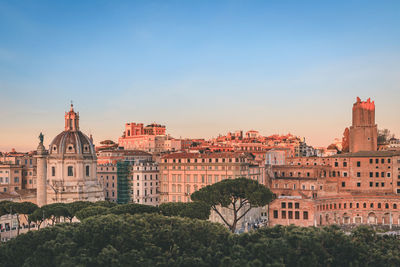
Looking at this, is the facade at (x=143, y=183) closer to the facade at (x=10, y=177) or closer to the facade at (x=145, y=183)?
the facade at (x=145, y=183)

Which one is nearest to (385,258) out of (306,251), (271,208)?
(306,251)

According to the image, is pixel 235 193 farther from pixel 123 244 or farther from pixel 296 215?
pixel 123 244

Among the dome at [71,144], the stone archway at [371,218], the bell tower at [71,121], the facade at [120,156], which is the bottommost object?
the stone archway at [371,218]

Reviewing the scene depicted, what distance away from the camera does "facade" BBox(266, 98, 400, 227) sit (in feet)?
242

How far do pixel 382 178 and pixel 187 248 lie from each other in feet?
202

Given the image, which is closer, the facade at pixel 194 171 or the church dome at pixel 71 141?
the facade at pixel 194 171

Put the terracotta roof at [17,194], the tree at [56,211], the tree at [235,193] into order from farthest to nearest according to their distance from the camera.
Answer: the terracotta roof at [17,194] → the tree at [56,211] → the tree at [235,193]

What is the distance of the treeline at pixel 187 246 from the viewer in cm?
3042

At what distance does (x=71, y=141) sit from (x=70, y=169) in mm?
4863

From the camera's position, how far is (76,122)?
3354 inches

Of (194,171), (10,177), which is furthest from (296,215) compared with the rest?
(10,177)

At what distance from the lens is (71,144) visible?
265 ft

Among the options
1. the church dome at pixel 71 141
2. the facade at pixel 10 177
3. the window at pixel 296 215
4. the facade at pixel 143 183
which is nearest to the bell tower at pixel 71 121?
the church dome at pixel 71 141

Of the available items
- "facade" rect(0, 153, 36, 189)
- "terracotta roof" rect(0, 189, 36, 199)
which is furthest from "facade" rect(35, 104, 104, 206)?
"facade" rect(0, 153, 36, 189)
